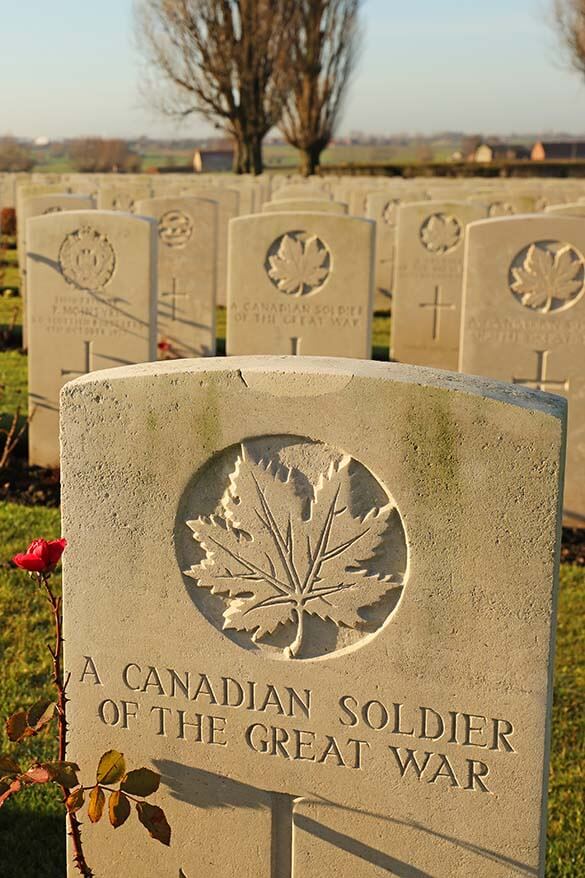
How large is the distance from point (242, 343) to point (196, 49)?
88.4 ft

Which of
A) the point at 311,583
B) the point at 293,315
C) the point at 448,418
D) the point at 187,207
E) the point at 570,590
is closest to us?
the point at 448,418

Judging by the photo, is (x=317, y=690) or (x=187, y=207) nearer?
(x=317, y=690)

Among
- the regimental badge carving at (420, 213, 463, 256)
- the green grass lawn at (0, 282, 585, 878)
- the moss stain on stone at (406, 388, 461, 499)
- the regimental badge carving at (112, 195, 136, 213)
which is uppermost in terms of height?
the regimental badge carving at (112, 195, 136, 213)

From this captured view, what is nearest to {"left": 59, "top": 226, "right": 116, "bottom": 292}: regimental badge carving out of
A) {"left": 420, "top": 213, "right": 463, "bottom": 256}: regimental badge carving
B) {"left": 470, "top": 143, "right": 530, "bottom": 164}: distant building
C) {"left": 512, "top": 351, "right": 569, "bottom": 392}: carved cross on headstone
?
{"left": 512, "top": 351, "right": 569, "bottom": 392}: carved cross on headstone

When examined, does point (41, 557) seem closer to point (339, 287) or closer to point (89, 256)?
point (89, 256)

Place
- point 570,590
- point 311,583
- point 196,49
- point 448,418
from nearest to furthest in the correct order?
1. point 448,418
2. point 311,583
3. point 570,590
4. point 196,49

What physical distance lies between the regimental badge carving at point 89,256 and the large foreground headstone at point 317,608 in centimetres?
391

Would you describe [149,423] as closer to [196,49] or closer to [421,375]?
[421,375]

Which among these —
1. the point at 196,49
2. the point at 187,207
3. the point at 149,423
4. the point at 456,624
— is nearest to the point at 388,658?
the point at 456,624

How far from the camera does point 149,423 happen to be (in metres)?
2.16

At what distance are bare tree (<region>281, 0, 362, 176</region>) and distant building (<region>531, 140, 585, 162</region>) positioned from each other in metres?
29.9

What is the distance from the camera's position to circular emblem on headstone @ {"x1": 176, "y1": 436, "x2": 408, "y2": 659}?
206 cm

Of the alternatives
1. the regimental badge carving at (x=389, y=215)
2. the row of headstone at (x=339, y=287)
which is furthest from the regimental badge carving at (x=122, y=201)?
the row of headstone at (x=339, y=287)

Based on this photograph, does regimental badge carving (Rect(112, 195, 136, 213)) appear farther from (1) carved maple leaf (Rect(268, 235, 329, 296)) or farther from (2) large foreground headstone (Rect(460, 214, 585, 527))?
(2) large foreground headstone (Rect(460, 214, 585, 527))
